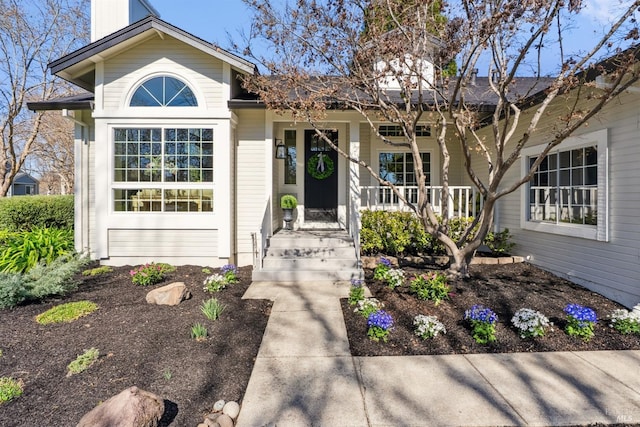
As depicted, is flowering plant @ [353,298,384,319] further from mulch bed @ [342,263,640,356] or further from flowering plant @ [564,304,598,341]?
flowering plant @ [564,304,598,341]

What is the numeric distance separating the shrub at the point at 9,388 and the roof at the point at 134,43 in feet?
19.0

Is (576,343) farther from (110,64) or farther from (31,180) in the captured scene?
(31,180)

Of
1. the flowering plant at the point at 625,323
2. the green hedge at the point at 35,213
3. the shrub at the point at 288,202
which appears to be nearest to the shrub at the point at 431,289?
the flowering plant at the point at 625,323

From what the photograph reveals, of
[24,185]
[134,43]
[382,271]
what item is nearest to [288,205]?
[382,271]

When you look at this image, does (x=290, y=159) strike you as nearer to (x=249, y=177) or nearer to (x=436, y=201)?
(x=249, y=177)

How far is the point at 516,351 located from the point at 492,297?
1.40 metres

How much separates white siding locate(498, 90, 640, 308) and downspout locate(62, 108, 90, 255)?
9.30 meters

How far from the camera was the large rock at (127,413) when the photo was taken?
7.44ft

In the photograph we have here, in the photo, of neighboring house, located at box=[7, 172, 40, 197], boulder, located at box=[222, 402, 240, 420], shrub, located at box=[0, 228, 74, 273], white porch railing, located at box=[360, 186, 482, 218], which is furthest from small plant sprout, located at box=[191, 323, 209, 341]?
neighboring house, located at box=[7, 172, 40, 197]

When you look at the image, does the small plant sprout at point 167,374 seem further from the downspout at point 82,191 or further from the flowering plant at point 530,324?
the downspout at point 82,191

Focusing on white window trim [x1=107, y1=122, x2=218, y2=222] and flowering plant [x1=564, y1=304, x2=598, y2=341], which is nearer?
flowering plant [x1=564, y1=304, x2=598, y2=341]

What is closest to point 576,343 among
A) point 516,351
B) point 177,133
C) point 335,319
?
point 516,351

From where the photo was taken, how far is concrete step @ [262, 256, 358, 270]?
243 inches

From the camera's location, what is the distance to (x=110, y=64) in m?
6.83
